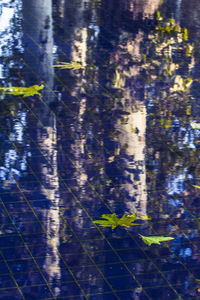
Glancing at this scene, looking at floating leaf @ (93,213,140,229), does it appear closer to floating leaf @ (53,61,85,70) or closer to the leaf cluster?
the leaf cluster

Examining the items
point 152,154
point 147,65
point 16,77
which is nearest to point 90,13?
point 147,65

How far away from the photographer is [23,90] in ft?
12.8

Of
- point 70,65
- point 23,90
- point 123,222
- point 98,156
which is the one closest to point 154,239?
point 123,222

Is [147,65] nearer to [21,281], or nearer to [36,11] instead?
[36,11]

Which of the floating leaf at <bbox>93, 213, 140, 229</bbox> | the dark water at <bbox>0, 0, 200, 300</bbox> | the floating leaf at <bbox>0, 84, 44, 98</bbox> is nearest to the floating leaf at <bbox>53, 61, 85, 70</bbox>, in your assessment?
the dark water at <bbox>0, 0, 200, 300</bbox>

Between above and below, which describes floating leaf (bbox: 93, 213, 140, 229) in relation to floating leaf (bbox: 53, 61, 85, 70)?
below

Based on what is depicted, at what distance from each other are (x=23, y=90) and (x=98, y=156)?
3.49ft

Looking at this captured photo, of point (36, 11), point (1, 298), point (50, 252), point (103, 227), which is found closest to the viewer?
point (1, 298)

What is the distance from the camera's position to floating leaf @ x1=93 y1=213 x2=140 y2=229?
2531 mm

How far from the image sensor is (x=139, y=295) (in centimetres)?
210

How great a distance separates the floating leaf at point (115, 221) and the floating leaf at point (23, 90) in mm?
1526

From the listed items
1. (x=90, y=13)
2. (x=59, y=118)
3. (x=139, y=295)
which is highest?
(x=90, y=13)

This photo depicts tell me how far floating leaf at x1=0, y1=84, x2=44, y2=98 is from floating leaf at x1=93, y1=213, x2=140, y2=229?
1526mm

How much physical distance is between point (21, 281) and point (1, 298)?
0.12 meters
